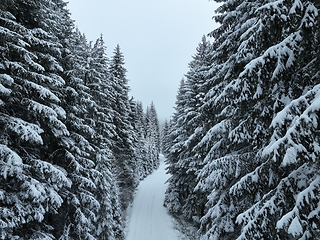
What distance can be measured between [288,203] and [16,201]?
280 inches

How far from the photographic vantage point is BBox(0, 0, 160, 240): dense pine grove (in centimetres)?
652

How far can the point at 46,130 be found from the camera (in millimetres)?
9117

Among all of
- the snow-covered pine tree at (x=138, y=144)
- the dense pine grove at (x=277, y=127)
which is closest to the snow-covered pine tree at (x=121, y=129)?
the snow-covered pine tree at (x=138, y=144)

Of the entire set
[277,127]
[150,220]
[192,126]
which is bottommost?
[150,220]

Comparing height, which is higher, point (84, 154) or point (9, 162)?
point (84, 154)

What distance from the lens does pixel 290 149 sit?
12.2ft

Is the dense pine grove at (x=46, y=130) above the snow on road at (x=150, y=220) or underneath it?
above

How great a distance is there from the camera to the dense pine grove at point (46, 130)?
652 centimetres

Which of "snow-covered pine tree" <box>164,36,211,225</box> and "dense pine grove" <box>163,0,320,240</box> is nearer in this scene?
"dense pine grove" <box>163,0,320,240</box>

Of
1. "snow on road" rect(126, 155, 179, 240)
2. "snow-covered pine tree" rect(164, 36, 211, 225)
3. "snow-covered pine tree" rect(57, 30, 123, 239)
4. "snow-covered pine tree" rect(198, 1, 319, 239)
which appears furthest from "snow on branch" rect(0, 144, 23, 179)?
"snow on road" rect(126, 155, 179, 240)

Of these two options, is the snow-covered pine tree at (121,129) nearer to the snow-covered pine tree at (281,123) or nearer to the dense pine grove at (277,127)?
the dense pine grove at (277,127)

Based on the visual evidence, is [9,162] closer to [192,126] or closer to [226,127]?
[226,127]

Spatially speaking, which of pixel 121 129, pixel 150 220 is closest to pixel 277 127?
pixel 121 129

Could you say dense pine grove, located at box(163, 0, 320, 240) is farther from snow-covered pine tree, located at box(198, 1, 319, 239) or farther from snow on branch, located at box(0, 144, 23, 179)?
snow on branch, located at box(0, 144, 23, 179)
